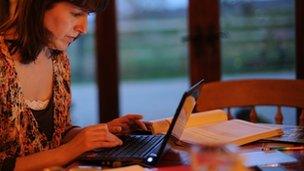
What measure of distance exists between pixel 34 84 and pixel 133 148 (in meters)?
0.44

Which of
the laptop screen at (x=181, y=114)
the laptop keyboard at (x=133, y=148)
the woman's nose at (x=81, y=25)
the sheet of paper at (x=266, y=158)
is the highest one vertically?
the woman's nose at (x=81, y=25)

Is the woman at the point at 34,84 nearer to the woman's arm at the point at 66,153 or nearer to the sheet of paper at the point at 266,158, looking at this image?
the woman's arm at the point at 66,153

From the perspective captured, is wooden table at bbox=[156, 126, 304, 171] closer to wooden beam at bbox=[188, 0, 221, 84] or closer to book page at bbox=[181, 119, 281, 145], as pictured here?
book page at bbox=[181, 119, 281, 145]

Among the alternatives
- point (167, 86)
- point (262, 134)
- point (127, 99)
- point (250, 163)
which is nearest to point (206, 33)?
point (167, 86)

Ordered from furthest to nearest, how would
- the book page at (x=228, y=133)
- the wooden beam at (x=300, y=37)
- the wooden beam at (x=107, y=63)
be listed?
the wooden beam at (x=107, y=63) → the wooden beam at (x=300, y=37) → the book page at (x=228, y=133)

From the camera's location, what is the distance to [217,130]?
171 cm

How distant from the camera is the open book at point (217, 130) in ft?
5.28

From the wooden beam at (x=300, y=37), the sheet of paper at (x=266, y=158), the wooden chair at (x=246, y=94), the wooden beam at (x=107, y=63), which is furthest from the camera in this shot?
the wooden beam at (x=107, y=63)

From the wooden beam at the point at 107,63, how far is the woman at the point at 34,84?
6.23 feet

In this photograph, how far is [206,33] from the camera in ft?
11.6

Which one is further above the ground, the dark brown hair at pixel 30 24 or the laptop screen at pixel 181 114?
the dark brown hair at pixel 30 24

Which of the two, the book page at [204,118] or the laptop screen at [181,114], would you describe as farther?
→ the book page at [204,118]

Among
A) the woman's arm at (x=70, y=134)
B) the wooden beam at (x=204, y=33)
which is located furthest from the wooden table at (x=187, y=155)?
the wooden beam at (x=204, y=33)

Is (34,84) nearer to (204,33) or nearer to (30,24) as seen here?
(30,24)
